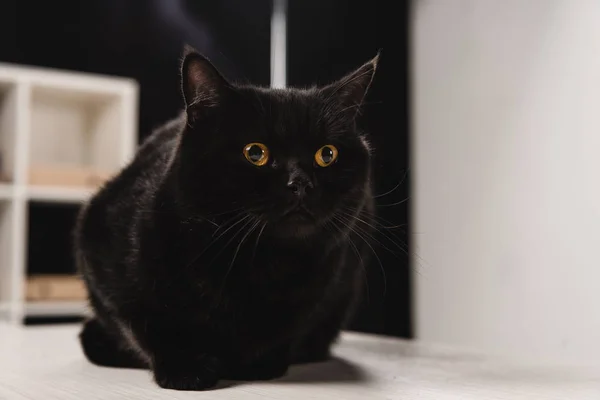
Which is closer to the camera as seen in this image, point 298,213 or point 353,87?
point 298,213

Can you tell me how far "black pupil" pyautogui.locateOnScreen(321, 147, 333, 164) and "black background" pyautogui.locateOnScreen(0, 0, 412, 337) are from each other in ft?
2.56

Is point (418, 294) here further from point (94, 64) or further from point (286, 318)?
point (94, 64)

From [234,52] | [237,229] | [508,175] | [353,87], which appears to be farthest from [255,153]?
[234,52]

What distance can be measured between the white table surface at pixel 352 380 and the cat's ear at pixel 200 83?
36 cm

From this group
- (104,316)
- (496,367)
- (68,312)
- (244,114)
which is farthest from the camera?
(68,312)

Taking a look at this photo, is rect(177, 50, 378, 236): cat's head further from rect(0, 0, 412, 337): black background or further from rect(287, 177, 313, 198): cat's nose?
rect(0, 0, 412, 337): black background

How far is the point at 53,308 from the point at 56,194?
381 millimetres

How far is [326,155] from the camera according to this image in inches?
37.1

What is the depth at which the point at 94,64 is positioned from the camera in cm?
294

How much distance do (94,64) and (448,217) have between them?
1.61 meters

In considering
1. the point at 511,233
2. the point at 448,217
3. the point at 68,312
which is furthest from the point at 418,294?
the point at 68,312

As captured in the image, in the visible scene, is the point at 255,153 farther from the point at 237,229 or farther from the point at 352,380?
the point at 352,380

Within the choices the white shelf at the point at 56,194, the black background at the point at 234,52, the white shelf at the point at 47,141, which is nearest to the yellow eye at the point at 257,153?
the black background at the point at 234,52

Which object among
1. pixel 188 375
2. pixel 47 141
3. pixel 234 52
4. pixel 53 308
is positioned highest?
pixel 234 52
